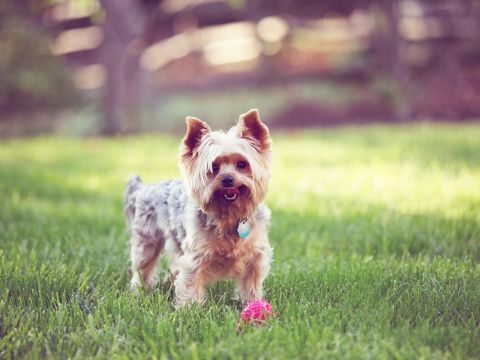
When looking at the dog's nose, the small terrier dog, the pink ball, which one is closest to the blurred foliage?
the small terrier dog

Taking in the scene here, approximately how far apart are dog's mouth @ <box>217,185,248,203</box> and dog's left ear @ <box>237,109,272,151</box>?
1.17ft

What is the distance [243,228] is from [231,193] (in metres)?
0.26

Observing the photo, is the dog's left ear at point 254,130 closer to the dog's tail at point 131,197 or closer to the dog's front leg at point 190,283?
the dog's front leg at point 190,283

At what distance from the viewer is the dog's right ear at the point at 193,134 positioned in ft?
13.0

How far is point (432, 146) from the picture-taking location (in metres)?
9.30

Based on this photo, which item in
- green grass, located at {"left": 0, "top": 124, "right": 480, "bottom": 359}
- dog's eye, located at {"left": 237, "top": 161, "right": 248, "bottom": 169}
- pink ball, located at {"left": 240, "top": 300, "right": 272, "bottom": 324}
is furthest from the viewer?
dog's eye, located at {"left": 237, "top": 161, "right": 248, "bottom": 169}

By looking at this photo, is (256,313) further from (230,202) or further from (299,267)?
(299,267)

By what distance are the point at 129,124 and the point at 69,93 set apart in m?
2.45

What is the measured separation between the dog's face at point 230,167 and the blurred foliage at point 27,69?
1220 cm

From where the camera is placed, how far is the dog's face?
3785 millimetres

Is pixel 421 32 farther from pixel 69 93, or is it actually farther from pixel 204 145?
pixel 204 145

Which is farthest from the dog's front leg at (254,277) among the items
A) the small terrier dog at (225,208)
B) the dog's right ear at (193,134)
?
the dog's right ear at (193,134)

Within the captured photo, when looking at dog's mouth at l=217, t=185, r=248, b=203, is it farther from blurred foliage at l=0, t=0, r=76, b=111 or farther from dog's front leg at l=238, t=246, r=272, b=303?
blurred foliage at l=0, t=0, r=76, b=111

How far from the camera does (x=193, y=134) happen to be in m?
4.02
